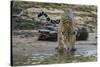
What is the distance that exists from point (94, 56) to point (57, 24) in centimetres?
66

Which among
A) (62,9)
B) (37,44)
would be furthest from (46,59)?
(62,9)

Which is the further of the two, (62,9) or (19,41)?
(62,9)

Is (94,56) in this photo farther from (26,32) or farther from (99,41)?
(26,32)

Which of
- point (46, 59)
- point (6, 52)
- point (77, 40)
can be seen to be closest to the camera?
point (6, 52)

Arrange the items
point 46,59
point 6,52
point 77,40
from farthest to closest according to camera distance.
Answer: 1. point 77,40
2. point 46,59
3. point 6,52

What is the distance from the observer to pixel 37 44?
2.30 metres

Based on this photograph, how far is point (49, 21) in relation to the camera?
7.74ft

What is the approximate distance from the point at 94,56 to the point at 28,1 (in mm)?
1102

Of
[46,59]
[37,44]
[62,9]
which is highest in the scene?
[62,9]

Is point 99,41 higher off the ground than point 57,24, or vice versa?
point 57,24

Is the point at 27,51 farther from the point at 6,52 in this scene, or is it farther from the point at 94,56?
the point at 94,56

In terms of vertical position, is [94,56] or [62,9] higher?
[62,9]

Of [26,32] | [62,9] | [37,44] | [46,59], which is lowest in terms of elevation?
[46,59]

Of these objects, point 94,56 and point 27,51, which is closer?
point 27,51
